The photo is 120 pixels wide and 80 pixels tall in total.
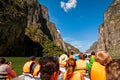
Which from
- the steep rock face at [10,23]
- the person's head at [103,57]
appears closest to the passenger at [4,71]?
the person's head at [103,57]

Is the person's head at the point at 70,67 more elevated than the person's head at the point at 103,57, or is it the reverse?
the person's head at the point at 103,57

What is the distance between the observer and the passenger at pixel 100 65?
7.59 metres

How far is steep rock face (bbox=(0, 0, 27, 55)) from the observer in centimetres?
9097

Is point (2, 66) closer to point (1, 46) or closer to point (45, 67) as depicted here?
point (45, 67)

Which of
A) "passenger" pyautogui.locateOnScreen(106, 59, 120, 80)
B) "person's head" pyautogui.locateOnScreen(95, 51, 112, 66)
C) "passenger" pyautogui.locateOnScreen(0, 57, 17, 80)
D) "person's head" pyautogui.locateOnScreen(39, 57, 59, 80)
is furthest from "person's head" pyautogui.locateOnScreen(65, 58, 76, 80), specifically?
"passenger" pyautogui.locateOnScreen(106, 59, 120, 80)

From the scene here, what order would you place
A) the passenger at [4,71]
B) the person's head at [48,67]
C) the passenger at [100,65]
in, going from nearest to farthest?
the person's head at [48,67] < the passenger at [100,65] < the passenger at [4,71]

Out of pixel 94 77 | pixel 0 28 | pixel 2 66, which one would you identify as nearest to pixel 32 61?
pixel 2 66

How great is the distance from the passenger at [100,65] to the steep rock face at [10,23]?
81.6 m

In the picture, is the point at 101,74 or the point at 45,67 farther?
the point at 101,74

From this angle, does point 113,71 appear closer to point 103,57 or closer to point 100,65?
point 103,57

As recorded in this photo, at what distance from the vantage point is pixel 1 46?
9269 centimetres

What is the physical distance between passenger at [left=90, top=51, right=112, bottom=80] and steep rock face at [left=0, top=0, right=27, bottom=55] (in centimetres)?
8157

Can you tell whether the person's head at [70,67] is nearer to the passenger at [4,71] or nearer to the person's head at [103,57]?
the person's head at [103,57]

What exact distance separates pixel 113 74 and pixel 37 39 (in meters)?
151
